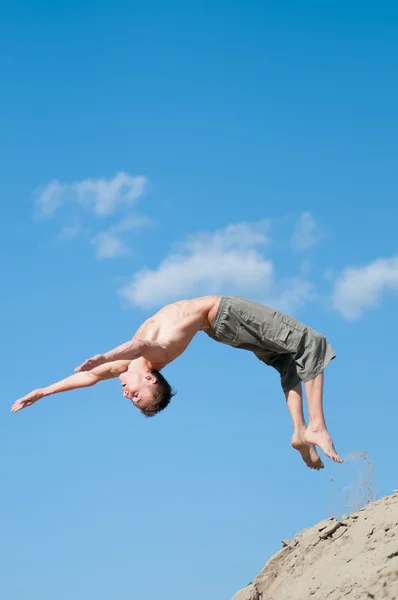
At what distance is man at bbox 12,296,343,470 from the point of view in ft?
32.3

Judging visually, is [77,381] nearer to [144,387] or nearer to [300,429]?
[144,387]

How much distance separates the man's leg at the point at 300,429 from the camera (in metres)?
10.5

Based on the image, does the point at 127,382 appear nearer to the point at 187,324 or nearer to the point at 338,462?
the point at 187,324

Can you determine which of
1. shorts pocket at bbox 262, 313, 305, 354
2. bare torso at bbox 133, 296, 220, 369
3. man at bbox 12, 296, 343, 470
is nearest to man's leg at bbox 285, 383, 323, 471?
man at bbox 12, 296, 343, 470

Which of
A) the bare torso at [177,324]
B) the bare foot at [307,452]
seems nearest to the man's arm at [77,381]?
the bare torso at [177,324]

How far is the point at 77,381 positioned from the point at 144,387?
0.89 meters

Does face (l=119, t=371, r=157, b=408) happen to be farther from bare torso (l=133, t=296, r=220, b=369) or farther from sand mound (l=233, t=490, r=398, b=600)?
sand mound (l=233, t=490, r=398, b=600)

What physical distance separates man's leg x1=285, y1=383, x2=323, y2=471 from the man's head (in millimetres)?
1684

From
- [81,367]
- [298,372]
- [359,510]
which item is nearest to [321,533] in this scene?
[359,510]

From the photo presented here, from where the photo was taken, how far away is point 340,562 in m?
9.32

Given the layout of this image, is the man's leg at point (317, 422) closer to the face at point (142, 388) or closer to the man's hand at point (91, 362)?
the face at point (142, 388)

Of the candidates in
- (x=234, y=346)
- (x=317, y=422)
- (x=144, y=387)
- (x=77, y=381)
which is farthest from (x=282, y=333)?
(x=77, y=381)

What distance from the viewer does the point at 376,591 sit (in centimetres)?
818

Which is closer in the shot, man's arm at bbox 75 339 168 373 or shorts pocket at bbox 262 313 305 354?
man's arm at bbox 75 339 168 373
